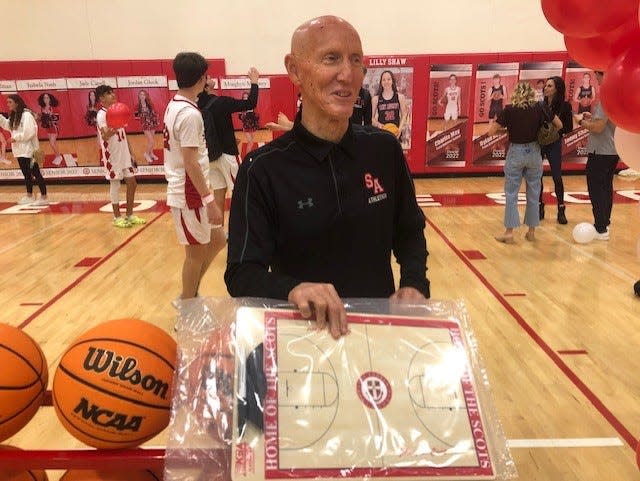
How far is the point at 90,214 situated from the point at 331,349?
24.4 ft

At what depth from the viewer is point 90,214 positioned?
307 inches

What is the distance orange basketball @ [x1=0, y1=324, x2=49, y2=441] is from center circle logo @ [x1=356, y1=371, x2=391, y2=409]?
96 cm

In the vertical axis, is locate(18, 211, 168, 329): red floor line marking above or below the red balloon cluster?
below

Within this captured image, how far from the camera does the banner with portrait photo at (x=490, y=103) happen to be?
31.9 feet

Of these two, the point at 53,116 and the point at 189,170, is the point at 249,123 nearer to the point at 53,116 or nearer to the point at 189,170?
the point at 53,116

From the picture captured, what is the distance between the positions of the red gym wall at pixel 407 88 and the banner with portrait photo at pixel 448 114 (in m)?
0.02

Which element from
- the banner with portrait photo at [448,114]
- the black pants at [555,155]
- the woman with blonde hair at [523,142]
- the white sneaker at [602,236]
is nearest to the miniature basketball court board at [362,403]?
the woman with blonde hair at [523,142]

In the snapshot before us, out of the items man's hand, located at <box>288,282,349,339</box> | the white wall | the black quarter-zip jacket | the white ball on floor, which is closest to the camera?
man's hand, located at <box>288,282,349,339</box>

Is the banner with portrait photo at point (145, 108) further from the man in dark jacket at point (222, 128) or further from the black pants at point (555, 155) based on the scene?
the black pants at point (555, 155)

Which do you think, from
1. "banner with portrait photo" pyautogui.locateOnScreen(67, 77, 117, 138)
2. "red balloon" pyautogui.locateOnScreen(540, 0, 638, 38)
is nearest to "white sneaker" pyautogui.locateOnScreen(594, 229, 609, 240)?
"red balloon" pyautogui.locateOnScreen(540, 0, 638, 38)

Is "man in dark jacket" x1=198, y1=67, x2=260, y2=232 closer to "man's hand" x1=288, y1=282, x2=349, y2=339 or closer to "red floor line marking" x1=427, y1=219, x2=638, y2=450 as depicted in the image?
"red floor line marking" x1=427, y1=219, x2=638, y2=450

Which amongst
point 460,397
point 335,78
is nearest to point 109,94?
point 335,78

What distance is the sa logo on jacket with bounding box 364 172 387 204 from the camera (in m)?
1.63

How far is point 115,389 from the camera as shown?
1376 mm
